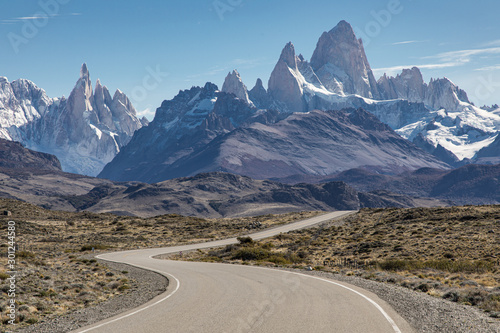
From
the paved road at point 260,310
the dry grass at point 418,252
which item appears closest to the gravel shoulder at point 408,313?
the paved road at point 260,310

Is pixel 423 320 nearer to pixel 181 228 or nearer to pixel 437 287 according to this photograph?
pixel 437 287

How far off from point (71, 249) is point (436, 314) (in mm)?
50113

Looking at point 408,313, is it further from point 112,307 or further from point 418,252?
point 418,252

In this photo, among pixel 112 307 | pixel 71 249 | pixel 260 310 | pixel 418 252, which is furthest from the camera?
pixel 71 249

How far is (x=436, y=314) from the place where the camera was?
55.0ft

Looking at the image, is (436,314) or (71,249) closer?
(436,314)

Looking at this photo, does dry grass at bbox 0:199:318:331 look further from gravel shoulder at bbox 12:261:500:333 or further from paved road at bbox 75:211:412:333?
paved road at bbox 75:211:412:333

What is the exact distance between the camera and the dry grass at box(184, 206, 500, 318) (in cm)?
2519

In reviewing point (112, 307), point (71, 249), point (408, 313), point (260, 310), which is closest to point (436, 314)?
point (408, 313)

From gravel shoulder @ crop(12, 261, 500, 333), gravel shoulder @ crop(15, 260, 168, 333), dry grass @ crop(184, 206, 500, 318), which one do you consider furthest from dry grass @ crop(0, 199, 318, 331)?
dry grass @ crop(184, 206, 500, 318)

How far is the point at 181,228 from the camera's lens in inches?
3622

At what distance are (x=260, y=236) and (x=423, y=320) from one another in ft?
189

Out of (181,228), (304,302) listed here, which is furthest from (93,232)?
(304,302)

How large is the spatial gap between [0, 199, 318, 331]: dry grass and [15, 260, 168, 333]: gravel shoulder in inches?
33.7
